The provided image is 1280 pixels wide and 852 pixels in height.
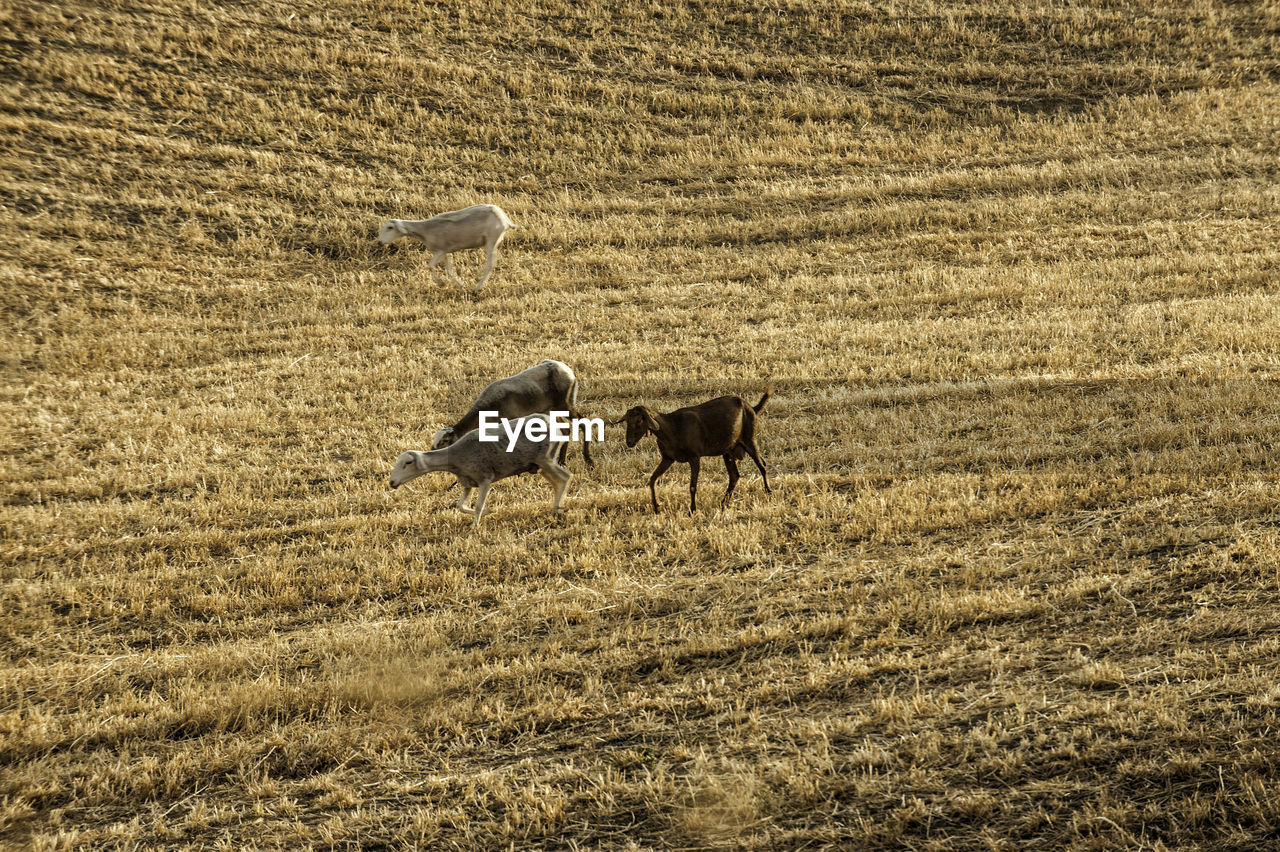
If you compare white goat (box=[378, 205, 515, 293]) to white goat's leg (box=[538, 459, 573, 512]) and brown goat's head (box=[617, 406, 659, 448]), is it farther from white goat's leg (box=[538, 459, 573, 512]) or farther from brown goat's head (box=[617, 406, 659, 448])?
brown goat's head (box=[617, 406, 659, 448])

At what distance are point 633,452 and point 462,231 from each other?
32.9 ft

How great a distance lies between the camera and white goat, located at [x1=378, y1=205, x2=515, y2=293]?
2184 cm

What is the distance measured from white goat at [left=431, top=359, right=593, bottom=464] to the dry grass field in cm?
102

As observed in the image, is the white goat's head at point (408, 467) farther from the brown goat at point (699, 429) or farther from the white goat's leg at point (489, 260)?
the white goat's leg at point (489, 260)

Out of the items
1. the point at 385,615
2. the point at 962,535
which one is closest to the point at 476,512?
the point at 385,615

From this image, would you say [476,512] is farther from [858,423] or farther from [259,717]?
[858,423]

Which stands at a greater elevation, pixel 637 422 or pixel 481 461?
pixel 637 422

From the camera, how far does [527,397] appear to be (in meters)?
12.2

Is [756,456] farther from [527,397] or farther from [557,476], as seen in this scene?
[527,397]

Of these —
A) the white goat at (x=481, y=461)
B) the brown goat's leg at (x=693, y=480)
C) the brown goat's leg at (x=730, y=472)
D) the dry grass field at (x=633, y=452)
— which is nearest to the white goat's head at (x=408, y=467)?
the white goat at (x=481, y=461)

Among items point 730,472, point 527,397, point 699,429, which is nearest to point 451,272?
point 527,397

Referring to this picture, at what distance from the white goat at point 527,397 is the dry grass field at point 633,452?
1021 mm

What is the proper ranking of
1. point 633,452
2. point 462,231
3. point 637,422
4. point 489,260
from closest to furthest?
point 637,422, point 633,452, point 462,231, point 489,260

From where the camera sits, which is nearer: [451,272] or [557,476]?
[557,476]
